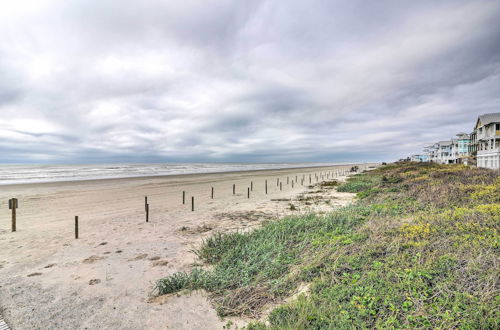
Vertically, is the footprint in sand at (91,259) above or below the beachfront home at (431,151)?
below

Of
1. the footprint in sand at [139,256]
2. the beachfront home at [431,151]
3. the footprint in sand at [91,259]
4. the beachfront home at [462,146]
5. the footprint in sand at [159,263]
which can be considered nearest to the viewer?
the footprint in sand at [159,263]

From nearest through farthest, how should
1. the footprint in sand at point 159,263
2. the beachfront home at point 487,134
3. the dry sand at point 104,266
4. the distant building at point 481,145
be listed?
1. the dry sand at point 104,266
2. the footprint in sand at point 159,263
3. the distant building at point 481,145
4. the beachfront home at point 487,134

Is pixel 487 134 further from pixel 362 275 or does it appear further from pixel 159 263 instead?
pixel 159 263

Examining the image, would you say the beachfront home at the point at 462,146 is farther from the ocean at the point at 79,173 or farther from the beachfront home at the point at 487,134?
the ocean at the point at 79,173

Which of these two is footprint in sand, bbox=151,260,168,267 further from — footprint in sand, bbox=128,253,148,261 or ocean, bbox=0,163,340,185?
ocean, bbox=0,163,340,185

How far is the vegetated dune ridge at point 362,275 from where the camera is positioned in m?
3.34

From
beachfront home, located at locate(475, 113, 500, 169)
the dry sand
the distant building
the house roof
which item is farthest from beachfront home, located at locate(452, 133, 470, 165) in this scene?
the dry sand

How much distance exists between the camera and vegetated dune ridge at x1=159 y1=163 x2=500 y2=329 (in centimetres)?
334

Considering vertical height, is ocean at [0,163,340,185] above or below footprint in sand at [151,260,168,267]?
above

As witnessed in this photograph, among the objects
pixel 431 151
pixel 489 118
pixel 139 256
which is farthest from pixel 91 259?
pixel 431 151

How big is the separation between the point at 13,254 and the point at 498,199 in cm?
1674

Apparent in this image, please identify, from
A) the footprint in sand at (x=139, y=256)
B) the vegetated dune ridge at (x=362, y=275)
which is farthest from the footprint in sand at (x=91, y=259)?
the vegetated dune ridge at (x=362, y=275)

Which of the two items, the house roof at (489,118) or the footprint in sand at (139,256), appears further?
the house roof at (489,118)

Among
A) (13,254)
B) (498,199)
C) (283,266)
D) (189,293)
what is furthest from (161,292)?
(498,199)
